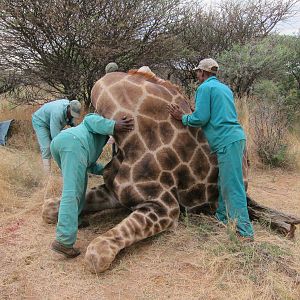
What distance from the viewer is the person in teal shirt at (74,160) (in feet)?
12.3

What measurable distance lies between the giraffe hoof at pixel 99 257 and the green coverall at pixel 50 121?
9.01ft

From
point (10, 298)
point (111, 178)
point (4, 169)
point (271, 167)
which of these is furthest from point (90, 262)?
point (271, 167)

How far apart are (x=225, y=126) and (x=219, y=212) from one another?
87 centimetres

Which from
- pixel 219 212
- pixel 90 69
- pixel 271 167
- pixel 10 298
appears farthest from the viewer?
pixel 90 69

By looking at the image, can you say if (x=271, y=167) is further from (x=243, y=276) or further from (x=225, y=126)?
(x=243, y=276)

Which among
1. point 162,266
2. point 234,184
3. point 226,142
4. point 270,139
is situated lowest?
point 162,266

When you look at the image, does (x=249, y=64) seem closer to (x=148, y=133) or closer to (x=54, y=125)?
(x=54, y=125)

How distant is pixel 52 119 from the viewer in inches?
239

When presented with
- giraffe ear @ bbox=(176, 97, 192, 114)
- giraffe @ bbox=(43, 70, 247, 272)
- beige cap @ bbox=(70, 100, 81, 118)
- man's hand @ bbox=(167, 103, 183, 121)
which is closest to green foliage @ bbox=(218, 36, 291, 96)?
beige cap @ bbox=(70, 100, 81, 118)

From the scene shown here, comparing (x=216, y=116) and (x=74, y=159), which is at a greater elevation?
(x=216, y=116)

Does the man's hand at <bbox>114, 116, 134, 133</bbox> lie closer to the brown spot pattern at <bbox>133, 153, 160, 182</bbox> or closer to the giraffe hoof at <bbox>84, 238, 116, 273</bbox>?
the brown spot pattern at <bbox>133, 153, 160, 182</bbox>

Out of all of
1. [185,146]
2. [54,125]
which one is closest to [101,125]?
[185,146]

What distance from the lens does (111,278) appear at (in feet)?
11.6

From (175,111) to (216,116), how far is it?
0.42 meters
